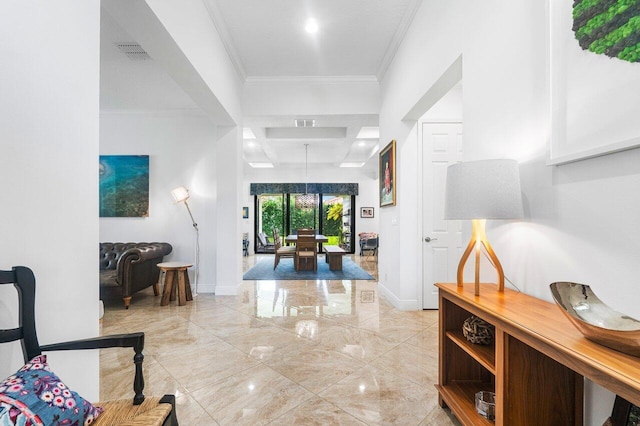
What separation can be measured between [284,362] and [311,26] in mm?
3518

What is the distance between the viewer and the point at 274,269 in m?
6.64

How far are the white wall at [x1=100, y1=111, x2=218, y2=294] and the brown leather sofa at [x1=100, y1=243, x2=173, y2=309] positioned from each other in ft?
1.14

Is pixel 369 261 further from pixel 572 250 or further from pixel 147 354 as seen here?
pixel 572 250

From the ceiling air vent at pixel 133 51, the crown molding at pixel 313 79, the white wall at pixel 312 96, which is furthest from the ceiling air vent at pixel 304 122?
the ceiling air vent at pixel 133 51

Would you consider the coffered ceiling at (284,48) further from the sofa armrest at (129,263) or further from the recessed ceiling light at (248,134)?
the sofa armrest at (129,263)

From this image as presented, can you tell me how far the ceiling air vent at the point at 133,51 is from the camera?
3215mm

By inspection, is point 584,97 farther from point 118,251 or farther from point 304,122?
point 118,251

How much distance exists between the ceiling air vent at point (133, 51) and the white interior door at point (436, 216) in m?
3.50

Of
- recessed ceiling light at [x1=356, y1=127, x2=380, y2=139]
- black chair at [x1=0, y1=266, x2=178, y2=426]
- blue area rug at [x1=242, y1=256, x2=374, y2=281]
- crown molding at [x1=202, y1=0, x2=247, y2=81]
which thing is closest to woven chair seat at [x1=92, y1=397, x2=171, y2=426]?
black chair at [x1=0, y1=266, x2=178, y2=426]

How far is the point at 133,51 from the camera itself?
333 cm

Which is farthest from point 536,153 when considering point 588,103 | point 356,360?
point 356,360

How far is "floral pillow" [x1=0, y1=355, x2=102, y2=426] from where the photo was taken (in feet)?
2.59

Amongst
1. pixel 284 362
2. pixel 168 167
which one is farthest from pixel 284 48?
pixel 284 362

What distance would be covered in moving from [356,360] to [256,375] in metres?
0.81
